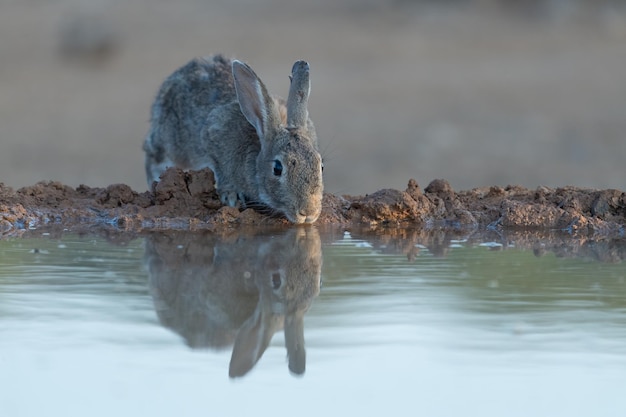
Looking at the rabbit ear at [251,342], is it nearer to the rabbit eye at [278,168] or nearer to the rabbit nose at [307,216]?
the rabbit nose at [307,216]

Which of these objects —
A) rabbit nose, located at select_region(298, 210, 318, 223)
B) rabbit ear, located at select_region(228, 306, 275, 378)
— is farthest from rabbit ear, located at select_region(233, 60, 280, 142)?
rabbit ear, located at select_region(228, 306, 275, 378)

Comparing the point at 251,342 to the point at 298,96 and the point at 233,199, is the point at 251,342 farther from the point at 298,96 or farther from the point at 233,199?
the point at 233,199

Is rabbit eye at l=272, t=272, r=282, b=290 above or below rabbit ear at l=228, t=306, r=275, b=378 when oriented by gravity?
above

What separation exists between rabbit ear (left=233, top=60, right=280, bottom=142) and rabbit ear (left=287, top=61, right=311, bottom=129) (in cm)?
11

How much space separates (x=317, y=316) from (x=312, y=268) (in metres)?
1.21

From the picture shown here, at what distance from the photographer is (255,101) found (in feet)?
25.3

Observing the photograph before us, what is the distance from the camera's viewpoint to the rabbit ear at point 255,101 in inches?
301

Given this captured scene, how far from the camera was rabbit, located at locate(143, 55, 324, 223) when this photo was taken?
7.20 meters

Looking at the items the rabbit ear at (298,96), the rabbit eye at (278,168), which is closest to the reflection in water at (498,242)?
the rabbit eye at (278,168)

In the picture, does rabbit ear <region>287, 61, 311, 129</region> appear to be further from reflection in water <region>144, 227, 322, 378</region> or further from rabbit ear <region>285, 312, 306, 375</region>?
rabbit ear <region>285, 312, 306, 375</region>

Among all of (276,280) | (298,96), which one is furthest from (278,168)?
(276,280)

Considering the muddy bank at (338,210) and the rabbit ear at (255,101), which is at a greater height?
the rabbit ear at (255,101)

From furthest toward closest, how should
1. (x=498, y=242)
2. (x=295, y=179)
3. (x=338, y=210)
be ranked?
(x=338, y=210) → (x=295, y=179) → (x=498, y=242)

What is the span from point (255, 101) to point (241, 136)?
50 centimetres
